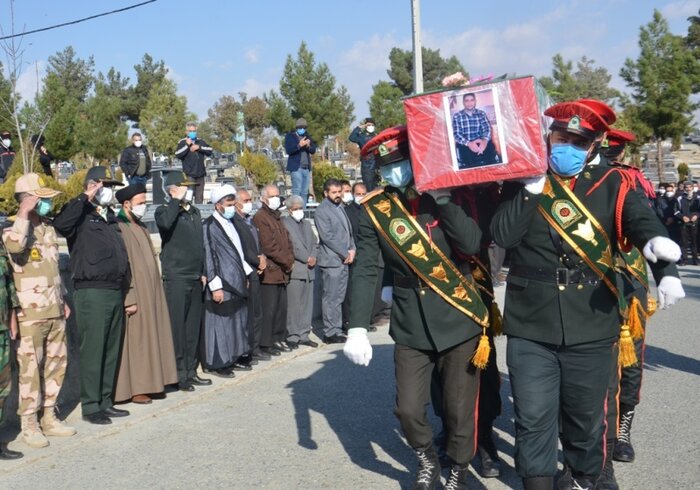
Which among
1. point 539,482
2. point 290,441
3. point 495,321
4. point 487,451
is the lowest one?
point 290,441

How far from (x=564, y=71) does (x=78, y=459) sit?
2654 inches

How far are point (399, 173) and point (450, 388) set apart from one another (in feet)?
4.07

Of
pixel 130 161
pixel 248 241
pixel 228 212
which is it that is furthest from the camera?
pixel 130 161

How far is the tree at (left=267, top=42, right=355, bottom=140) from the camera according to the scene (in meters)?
35.2

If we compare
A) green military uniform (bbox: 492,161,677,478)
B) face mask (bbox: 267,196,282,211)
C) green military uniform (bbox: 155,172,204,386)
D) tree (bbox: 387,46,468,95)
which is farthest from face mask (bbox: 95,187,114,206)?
tree (bbox: 387,46,468,95)

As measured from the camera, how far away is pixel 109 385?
7.25 meters

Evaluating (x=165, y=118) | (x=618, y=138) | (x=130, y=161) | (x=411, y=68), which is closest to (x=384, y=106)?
(x=165, y=118)

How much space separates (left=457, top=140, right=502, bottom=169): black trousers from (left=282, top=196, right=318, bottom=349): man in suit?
6.04m

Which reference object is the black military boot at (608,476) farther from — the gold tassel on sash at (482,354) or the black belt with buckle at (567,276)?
the black belt with buckle at (567,276)

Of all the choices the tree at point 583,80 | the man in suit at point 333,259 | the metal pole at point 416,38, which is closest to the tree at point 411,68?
the tree at point 583,80

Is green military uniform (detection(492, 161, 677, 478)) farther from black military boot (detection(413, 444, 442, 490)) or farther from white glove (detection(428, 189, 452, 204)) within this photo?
black military boot (detection(413, 444, 442, 490))

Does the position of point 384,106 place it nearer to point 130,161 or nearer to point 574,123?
point 130,161

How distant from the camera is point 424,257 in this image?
191 inches

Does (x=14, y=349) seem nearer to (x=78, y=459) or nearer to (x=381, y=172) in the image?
(x=78, y=459)
